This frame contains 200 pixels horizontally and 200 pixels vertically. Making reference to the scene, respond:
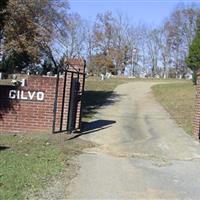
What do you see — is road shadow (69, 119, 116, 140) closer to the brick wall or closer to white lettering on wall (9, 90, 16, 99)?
the brick wall

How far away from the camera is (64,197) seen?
7938mm

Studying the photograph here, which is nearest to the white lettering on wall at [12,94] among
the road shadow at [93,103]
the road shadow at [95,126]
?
the road shadow at [95,126]

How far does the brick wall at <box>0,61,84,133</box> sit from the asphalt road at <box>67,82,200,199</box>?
1.25 metres

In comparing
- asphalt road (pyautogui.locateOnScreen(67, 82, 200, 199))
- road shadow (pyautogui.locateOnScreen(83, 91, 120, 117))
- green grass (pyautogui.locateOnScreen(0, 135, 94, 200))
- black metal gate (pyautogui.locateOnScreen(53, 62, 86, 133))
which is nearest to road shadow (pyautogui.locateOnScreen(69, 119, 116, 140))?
asphalt road (pyautogui.locateOnScreen(67, 82, 200, 199))

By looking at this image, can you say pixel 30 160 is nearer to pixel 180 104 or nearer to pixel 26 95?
pixel 26 95

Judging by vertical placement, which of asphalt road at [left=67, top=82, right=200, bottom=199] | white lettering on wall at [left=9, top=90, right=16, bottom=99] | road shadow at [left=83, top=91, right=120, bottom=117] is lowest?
asphalt road at [left=67, top=82, right=200, bottom=199]

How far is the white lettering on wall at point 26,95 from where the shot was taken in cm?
1538

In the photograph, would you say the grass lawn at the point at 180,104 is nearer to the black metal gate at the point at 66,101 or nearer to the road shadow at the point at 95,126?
the road shadow at the point at 95,126

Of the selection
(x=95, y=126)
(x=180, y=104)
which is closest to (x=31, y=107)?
(x=95, y=126)

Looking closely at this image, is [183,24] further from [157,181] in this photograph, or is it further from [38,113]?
[157,181]

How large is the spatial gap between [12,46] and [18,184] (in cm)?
2024

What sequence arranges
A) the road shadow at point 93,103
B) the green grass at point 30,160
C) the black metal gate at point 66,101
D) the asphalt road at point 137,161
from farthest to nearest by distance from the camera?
the road shadow at point 93,103 < the black metal gate at point 66,101 < the asphalt road at point 137,161 < the green grass at point 30,160

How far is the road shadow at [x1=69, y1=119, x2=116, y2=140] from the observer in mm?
15952

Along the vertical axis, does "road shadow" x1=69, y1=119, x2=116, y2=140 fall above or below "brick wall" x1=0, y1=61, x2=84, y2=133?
below
